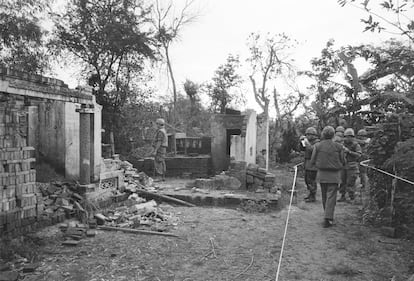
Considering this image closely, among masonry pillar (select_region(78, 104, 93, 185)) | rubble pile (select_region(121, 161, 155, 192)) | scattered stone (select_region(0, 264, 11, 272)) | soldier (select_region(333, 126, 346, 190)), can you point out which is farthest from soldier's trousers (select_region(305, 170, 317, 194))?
scattered stone (select_region(0, 264, 11, 272))

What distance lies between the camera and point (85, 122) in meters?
7.71

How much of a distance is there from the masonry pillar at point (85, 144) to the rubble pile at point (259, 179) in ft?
14.9

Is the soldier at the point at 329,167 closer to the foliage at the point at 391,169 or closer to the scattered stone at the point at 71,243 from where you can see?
the foliage at the point at 391,169

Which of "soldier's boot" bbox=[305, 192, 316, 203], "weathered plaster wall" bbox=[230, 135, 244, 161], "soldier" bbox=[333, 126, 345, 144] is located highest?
"soldier" bbox=[333, 126, 345, 144]

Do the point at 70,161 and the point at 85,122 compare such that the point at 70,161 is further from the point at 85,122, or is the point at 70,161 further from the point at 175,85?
the point at 175,85

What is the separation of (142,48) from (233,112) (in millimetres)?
4647

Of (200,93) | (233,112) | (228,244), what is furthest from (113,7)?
(228,244)

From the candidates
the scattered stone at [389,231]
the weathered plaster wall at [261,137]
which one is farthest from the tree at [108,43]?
the scattered stone at [389,231]

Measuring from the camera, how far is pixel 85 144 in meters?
7.72

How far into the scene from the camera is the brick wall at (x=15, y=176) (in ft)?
18.7

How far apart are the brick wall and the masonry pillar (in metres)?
1.43

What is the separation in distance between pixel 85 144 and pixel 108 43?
7.49 meters

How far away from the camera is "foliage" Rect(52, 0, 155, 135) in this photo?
14039 millimetres

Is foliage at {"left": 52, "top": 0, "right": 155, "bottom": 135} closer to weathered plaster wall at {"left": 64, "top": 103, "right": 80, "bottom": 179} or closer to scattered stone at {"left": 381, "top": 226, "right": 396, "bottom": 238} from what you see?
weathered plaster wall at {"left": 64, "top": 103, "right": 80, "bottom": 179}
